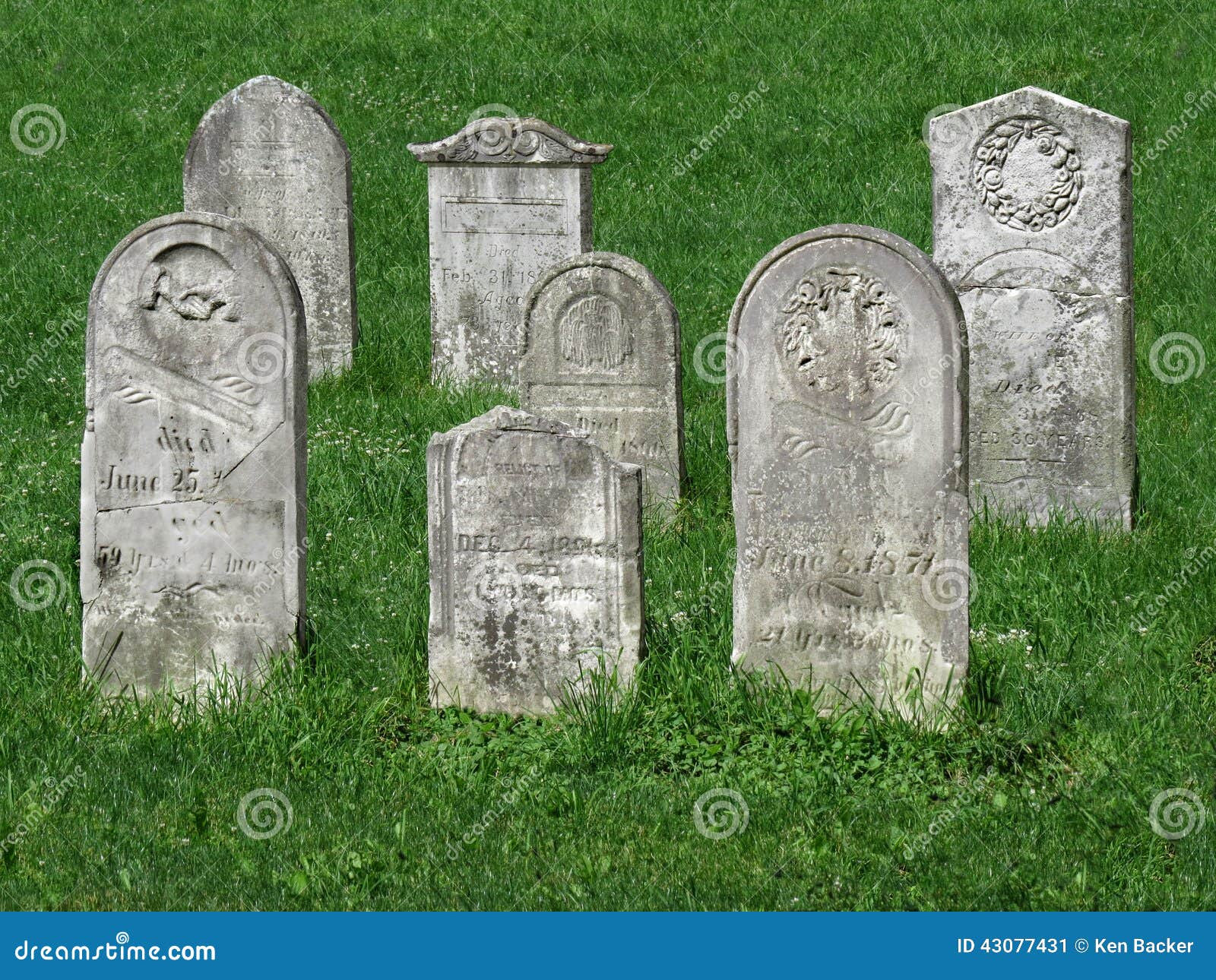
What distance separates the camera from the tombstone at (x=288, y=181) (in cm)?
Result: 1130

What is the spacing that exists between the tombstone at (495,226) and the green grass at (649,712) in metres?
0.49

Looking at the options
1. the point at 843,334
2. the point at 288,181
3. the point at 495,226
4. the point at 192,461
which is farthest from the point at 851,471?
the point at 288,181

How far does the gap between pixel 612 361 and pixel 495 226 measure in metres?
2.85

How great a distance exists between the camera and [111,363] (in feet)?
20.9

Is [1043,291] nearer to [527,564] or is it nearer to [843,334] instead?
[843,334]

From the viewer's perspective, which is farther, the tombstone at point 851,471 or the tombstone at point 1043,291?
the tombstone at point 1043,291

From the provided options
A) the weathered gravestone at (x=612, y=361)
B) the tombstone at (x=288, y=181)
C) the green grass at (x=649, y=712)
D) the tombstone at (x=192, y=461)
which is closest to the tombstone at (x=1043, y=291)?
the green grass at (x=649, y=712)

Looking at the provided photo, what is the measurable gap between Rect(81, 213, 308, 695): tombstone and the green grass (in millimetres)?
278

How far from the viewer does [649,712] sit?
6121 millimetres

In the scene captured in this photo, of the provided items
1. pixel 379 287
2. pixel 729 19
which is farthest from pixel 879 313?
pixel 729 19

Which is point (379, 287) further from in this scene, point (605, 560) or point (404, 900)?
point (404, 900)

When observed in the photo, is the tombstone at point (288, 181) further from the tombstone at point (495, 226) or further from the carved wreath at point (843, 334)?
the carved wreath at point (843, 334)

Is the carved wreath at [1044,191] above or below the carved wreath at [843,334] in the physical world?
above

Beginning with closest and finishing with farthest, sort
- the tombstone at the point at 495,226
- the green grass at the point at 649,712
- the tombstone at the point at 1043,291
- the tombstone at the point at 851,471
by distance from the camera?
the green grass at the point at 649,712
the tombstone at the point at 851,471
the tombstone at the point at 1043,291
the tombstone at the point at 495,226
